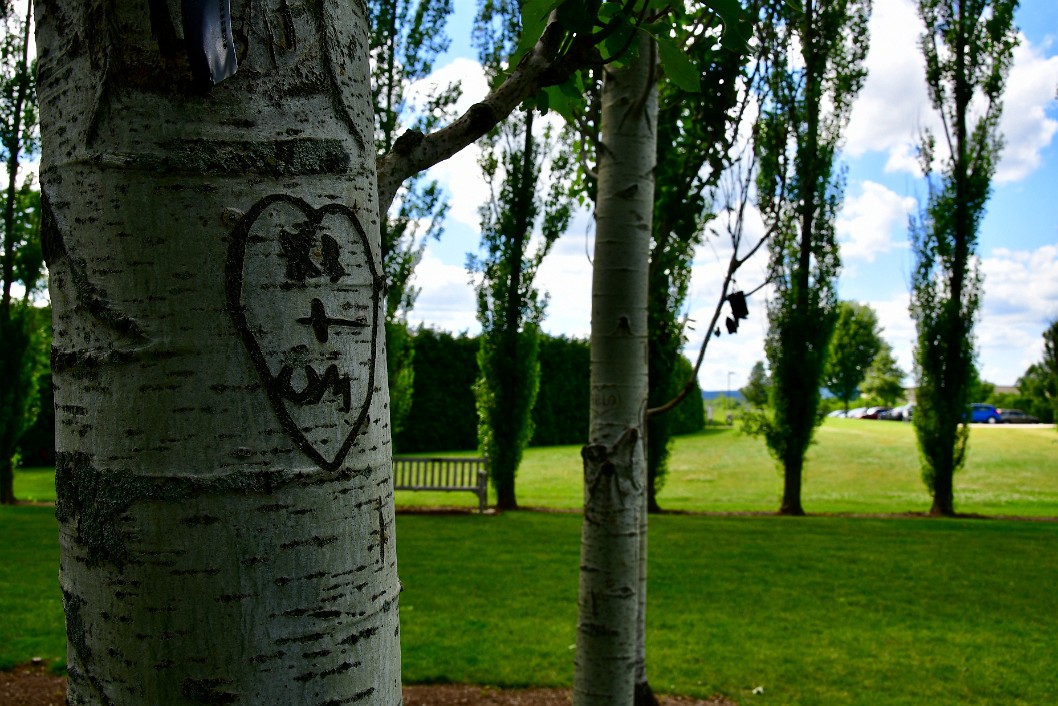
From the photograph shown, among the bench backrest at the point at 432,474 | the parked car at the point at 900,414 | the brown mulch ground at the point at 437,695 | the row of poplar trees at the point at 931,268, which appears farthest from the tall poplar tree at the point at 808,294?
the parked car at the point at 900,414

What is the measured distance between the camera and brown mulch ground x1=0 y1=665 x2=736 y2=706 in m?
4.49

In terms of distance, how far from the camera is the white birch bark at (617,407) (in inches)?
117

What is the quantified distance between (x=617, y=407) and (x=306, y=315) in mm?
2303

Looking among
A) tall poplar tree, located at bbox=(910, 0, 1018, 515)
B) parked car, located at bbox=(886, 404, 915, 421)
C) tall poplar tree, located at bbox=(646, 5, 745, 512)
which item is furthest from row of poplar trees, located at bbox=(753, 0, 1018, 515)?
parked car, located at bbox=(886, 404, 915, 421)

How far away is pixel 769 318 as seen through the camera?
1497 cm

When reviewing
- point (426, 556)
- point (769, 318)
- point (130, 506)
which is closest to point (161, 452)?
point (130, 506)

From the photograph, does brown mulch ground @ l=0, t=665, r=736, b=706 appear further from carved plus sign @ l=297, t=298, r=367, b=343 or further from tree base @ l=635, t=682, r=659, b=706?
A: carved plus sign @ l=297, t=298, r=367, b=343

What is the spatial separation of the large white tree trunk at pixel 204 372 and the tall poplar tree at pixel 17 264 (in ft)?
45.7

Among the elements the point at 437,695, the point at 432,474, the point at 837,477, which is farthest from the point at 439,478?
the point at 837,477

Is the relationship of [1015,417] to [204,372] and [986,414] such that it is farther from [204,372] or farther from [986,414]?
[204,372]

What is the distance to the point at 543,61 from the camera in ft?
4.44

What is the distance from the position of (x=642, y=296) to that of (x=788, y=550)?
807 cm

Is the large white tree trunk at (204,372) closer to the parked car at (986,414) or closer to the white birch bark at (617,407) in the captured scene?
the white birch bark at (617,407)

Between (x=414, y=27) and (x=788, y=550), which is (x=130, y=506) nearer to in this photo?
(x=788, y=550)
